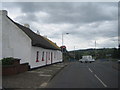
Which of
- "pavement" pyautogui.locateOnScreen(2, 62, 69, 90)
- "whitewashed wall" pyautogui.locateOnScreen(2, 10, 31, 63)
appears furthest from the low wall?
"whitewashed wall" pyautogui.locateOnScreen(2, 10, 31, 63)

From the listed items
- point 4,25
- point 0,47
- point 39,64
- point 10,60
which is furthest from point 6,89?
point 39,64

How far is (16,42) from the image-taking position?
2178 cm

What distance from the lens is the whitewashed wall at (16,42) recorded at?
2123 cm

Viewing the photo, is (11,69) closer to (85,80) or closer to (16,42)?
(85,80)

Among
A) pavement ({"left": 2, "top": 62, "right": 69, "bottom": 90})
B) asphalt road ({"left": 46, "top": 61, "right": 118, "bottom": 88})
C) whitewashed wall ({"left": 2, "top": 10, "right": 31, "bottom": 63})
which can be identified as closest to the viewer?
pavement ({"left": 2, "top": 62, "right": 69, "bottom": 90})

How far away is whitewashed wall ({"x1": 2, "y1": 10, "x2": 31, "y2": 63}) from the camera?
21.2 meters

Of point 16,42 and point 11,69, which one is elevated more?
point 16,42

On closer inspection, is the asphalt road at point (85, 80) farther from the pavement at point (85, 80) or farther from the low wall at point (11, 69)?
the low wall at point (11, 69)

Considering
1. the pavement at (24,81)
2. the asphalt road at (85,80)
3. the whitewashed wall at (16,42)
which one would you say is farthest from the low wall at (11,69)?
the whitewashed wall at (16,42)

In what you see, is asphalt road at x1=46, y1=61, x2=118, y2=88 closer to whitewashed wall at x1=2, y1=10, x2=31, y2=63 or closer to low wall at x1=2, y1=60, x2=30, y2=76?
low wall at x1=2, y1=60, x2=30, y2=76

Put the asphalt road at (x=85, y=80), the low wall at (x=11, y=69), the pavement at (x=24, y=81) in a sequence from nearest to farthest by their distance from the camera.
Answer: the pavement at (x=24, y=81) → the asphalt road at (x=85, y=80) → the low wall at (x=11, y=69)

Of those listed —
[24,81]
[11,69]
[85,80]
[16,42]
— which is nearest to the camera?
[24,81]

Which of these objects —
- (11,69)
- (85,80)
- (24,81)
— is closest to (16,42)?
(11,69)

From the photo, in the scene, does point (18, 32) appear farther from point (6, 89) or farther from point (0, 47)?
point (6, 89)
